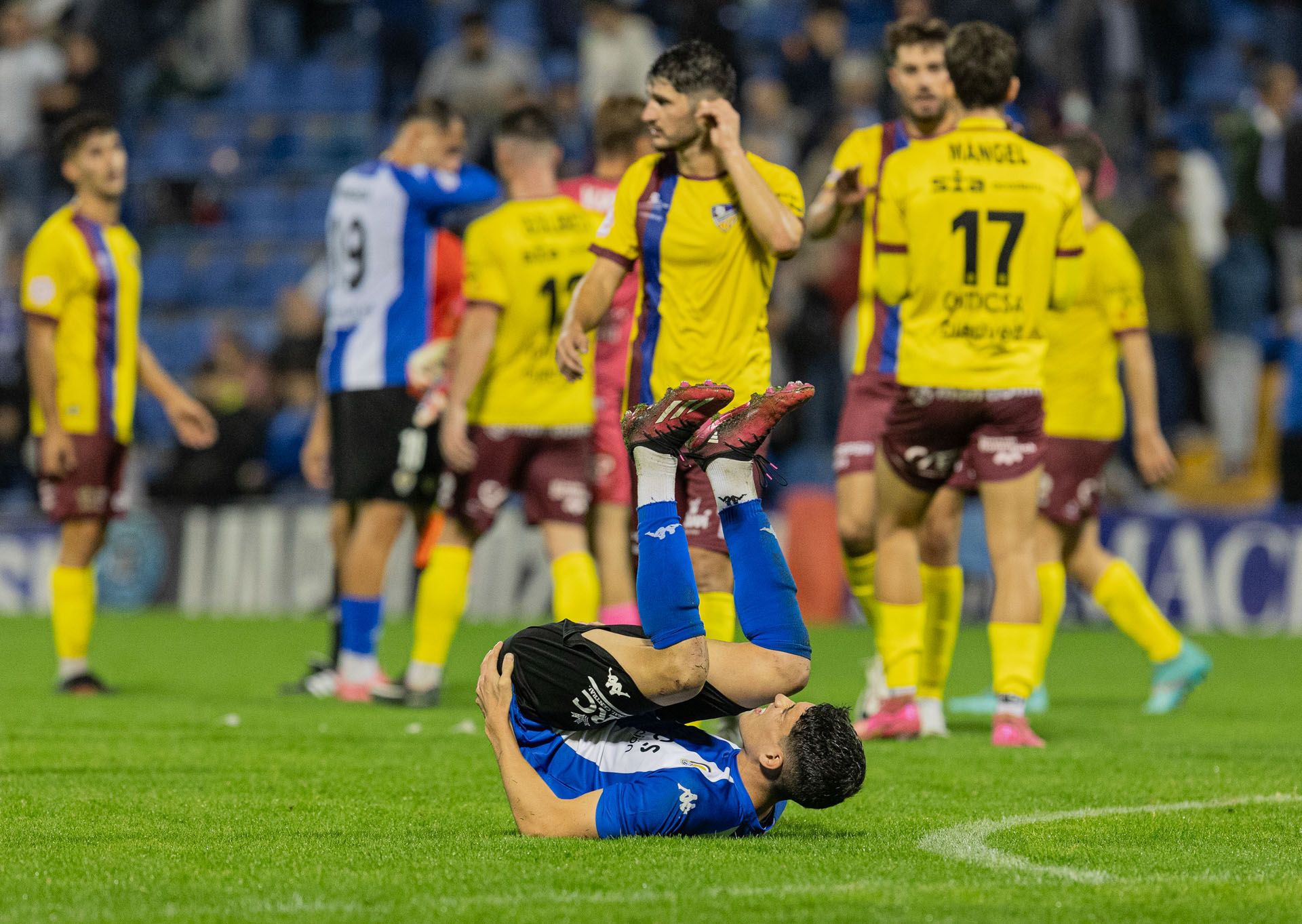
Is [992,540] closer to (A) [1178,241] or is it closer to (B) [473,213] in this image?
(A) [1178,241]

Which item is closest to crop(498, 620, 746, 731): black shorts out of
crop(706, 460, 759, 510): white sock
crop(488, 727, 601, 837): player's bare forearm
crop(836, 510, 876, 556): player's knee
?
crop(488, 727, 601, 837): player's bare forearm

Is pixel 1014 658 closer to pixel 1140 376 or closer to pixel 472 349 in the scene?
pixel 1140 376

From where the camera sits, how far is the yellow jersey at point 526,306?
8.80m

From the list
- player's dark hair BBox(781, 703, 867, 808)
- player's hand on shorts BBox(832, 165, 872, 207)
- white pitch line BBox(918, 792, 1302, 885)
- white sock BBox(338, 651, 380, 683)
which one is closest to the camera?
white pitch line BBox(918, 792, 1302, 885)

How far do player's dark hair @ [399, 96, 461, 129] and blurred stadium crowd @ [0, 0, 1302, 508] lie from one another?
19.2ft

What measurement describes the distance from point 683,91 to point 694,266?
0.59m

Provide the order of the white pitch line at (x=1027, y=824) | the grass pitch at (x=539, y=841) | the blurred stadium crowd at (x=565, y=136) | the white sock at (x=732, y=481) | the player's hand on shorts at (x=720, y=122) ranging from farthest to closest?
the blurred stadium crowd at (x=565, y=136), the player's hand on shorts at (x=720, y=122), the white sock at (x=732, y=481), the white pitch line at (x=1027, y=824), the grass pitch at (x=539, y=841)

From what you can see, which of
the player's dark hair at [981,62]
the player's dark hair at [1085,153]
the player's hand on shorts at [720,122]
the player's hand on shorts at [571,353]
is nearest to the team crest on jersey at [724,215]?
the player's hand on shorts at [720,122]

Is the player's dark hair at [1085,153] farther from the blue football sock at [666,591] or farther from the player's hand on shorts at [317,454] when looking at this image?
the blue football sock at [666,591]

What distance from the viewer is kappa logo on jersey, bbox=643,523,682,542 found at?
5207 millimetres

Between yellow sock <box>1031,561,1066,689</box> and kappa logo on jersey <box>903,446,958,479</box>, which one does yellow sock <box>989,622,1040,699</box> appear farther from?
yellow sock <box>1031,561,1066,689</box>

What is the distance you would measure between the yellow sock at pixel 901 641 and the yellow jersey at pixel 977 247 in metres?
0.90

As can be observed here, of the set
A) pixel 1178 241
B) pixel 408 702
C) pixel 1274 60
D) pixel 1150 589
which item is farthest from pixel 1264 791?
pixel 1274 60

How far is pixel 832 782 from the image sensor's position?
16.0 feet
